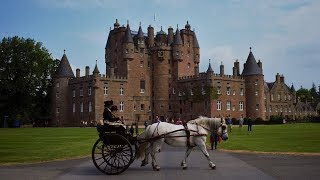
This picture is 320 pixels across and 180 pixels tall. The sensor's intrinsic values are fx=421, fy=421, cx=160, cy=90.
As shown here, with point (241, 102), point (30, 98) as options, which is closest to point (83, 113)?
point (30, 98)

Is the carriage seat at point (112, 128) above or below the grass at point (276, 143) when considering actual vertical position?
above

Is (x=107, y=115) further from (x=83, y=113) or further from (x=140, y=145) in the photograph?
(x=83, y=113)

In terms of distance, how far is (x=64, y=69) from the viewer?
85.6 m

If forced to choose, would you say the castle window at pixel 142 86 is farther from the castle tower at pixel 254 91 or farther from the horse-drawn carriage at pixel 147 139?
the horse-drawn carriage at pixel 147 139

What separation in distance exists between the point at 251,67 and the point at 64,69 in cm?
3830

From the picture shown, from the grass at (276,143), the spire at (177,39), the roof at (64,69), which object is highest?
the spire at (177,39)

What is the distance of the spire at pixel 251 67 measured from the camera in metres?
86.1

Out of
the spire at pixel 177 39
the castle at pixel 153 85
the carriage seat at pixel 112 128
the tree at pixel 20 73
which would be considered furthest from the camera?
the spire at pixel 177 39

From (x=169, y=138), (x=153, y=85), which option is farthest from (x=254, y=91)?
(x=169, y=138)

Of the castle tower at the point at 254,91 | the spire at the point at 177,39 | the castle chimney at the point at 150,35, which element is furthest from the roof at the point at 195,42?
the castle tower at the point at 254,91

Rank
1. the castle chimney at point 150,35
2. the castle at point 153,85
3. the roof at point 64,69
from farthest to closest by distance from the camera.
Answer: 1. the castle chimney at point 150,35
2. the roof at point 64,69
3. the castle at point 153,85

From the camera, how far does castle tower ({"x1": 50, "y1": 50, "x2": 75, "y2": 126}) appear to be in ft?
277

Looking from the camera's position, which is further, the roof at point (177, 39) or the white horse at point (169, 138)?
the roof at point (177, 39)

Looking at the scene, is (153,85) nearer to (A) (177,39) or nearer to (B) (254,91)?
(A) (177,39)
